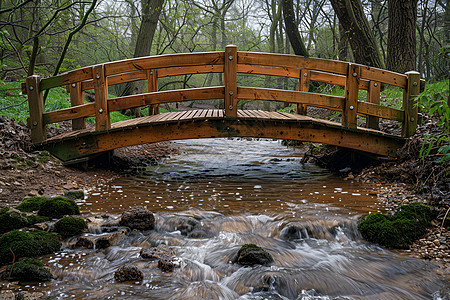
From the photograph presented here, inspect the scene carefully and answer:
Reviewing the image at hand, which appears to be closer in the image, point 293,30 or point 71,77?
point 71,77

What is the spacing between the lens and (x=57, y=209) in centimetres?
448

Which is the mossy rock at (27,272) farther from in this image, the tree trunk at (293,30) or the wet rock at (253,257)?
the tree trunk at (293,30)

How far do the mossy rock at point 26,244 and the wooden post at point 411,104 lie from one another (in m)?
6.00

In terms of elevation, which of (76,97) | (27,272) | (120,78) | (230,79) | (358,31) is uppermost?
(358,31)

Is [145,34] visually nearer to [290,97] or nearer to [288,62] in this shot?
[288,62]

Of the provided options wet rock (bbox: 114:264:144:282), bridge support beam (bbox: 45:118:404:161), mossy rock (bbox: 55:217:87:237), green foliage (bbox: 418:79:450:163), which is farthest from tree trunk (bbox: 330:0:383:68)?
wet rock (bbox: 114:264:144:282)

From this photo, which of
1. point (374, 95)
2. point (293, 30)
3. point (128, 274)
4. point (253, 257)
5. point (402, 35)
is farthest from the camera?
point (293, 30)

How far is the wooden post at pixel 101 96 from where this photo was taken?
21.1ft

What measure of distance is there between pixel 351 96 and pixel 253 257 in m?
4.21

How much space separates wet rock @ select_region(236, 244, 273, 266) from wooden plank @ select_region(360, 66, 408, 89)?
4.29m

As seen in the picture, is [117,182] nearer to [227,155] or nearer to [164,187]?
[164,187]

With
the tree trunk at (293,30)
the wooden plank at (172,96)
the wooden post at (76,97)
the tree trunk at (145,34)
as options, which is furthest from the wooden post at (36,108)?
the tree trunk at (293,30)

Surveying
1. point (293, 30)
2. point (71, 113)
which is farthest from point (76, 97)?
point (293, 30)

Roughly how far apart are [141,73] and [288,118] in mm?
3767
